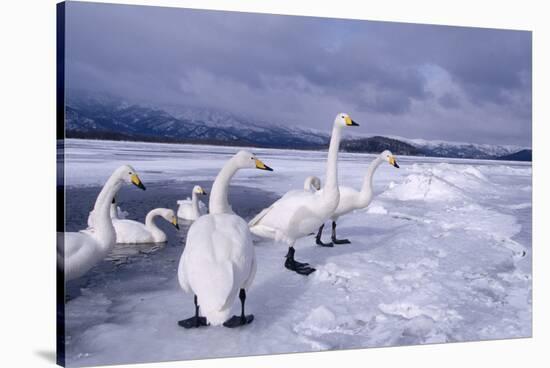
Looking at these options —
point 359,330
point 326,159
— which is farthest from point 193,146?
point 359,330

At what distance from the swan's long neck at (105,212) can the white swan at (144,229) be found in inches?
9.4

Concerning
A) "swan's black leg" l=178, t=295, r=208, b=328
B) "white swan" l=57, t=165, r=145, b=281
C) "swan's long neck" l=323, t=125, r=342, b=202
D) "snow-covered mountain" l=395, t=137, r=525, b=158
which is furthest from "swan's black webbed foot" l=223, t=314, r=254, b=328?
"snow-covered mountain" l=395, t=137, r=525, b=158

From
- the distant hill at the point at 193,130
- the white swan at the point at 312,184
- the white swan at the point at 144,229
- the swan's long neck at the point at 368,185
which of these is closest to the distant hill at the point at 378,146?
the distant hill at the point at 193,130

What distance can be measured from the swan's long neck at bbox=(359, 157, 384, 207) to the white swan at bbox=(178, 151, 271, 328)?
1.67 m

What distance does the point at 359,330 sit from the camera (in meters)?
6.50

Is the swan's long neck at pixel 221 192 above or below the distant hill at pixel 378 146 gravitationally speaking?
below

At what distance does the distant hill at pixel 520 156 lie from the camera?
24.9 ft

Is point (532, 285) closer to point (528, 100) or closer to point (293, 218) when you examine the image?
point (528, 100)

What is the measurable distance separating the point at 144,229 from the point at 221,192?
76 centimetres

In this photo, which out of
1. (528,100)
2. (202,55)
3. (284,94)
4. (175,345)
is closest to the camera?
(175,345)

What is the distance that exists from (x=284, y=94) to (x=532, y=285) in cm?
335

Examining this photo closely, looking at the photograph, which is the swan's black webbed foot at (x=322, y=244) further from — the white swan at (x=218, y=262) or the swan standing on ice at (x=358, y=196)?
the white swan at (x=218, y=262)

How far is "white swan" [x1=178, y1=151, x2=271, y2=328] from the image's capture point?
5.31m

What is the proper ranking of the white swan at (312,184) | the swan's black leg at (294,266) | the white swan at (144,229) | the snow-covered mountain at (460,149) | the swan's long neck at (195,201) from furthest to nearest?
the snow-covered mountain at (460,149), the white swan at (312,184), the swan's black leg at (294,266), the swan's long neck at (195,201), the white swan at (144,229)
